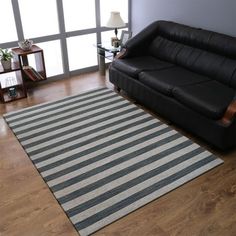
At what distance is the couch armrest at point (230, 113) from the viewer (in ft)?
8.27

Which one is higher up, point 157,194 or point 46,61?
point 46,61

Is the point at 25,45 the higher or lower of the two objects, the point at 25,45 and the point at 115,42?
the higher

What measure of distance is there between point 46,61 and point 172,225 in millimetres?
3107

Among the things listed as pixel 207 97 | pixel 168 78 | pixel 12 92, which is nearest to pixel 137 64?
pixel 168 78

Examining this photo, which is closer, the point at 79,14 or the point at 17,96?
the point at 17,96

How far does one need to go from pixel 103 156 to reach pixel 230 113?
1.20m

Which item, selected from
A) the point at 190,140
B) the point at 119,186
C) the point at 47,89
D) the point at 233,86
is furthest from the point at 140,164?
the point at 47,89

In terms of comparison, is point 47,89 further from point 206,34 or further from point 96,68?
point 206,34

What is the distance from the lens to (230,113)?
2537mm

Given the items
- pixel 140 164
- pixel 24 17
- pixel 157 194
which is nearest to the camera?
pixel 157 194

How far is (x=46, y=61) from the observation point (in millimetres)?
4301

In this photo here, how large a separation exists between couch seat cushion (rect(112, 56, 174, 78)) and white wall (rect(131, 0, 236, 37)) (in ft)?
2.28

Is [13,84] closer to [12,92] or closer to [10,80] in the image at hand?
[10,80]

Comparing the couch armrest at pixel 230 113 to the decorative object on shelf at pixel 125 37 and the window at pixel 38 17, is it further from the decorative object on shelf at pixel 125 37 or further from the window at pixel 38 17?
the window at pixel 38 17
